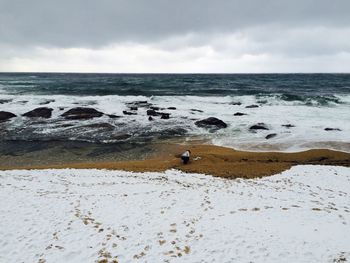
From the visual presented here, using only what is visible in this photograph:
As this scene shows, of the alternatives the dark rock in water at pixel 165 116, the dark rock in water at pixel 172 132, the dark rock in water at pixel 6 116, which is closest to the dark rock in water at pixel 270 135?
the dark rock in water at pixel 172 132

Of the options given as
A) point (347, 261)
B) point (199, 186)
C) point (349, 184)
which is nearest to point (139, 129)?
point (199, 186)

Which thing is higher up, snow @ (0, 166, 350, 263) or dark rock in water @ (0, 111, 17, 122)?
dark rock in water @ (0, 111, 17, 122)

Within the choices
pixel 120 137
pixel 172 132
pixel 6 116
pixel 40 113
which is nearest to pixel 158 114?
pixel 172 132

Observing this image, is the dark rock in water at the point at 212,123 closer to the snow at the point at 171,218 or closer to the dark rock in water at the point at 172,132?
the dark rock in water at the point at 172,132

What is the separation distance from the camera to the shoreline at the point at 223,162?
1708 cm

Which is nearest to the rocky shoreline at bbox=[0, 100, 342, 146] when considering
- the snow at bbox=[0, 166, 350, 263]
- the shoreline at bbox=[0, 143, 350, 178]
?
the shoreline at bbox=[0, 143, 350, 178]

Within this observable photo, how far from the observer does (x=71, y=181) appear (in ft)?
48.3

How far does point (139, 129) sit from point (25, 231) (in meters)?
21.1

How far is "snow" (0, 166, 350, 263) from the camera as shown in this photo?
8.52 metres

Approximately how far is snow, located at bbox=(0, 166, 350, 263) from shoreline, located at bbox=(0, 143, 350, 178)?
1432 mm

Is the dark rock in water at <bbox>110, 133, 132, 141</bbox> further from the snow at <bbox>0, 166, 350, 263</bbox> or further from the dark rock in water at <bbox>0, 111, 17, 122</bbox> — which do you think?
the dark rock in water at <bbox>0, 111, 17, 122</bbox>

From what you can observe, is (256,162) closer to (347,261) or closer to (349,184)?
(349,184)

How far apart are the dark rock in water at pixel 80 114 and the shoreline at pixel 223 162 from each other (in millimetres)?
15223

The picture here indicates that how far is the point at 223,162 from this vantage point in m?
18.8
